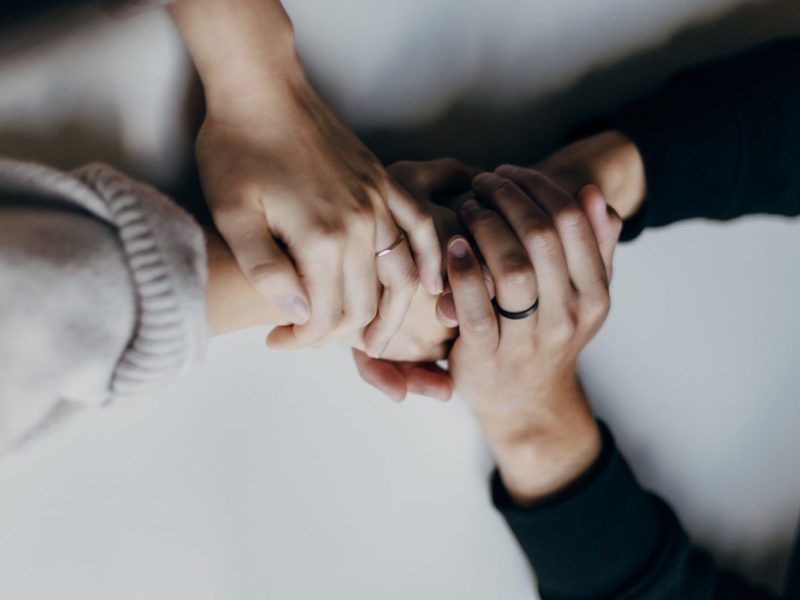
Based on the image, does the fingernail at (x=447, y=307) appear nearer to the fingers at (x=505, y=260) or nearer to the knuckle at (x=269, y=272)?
the fingers at (x=505, y=260)

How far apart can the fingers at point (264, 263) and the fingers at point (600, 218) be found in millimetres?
309

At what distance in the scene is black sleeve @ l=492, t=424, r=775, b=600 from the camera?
0.75m

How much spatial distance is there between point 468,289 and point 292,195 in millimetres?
179

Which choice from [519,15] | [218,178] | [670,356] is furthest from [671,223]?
[218,178]

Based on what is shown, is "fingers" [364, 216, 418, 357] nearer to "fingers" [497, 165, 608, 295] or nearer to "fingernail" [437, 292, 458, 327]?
"fingernail" [437, 292, 458, 327]

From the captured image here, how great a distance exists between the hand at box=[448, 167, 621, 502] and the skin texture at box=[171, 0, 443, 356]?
6cm

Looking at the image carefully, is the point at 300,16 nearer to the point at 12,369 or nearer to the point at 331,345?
the point at 331,345

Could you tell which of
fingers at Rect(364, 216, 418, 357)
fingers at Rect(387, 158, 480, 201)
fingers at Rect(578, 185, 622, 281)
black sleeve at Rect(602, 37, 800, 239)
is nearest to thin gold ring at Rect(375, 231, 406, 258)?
fingers at Rect(364, 216, 418, 357)

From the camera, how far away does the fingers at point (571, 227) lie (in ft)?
2.08

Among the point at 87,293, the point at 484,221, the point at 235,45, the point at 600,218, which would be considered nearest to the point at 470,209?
the point at 484,221

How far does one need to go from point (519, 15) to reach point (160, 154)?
0.43m

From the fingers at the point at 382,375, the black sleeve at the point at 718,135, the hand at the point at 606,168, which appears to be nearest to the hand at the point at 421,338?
the fingers at the point at 382,375

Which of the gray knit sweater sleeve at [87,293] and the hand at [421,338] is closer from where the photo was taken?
the gray knit sweater sleeve at [87,293]

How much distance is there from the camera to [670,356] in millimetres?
869
